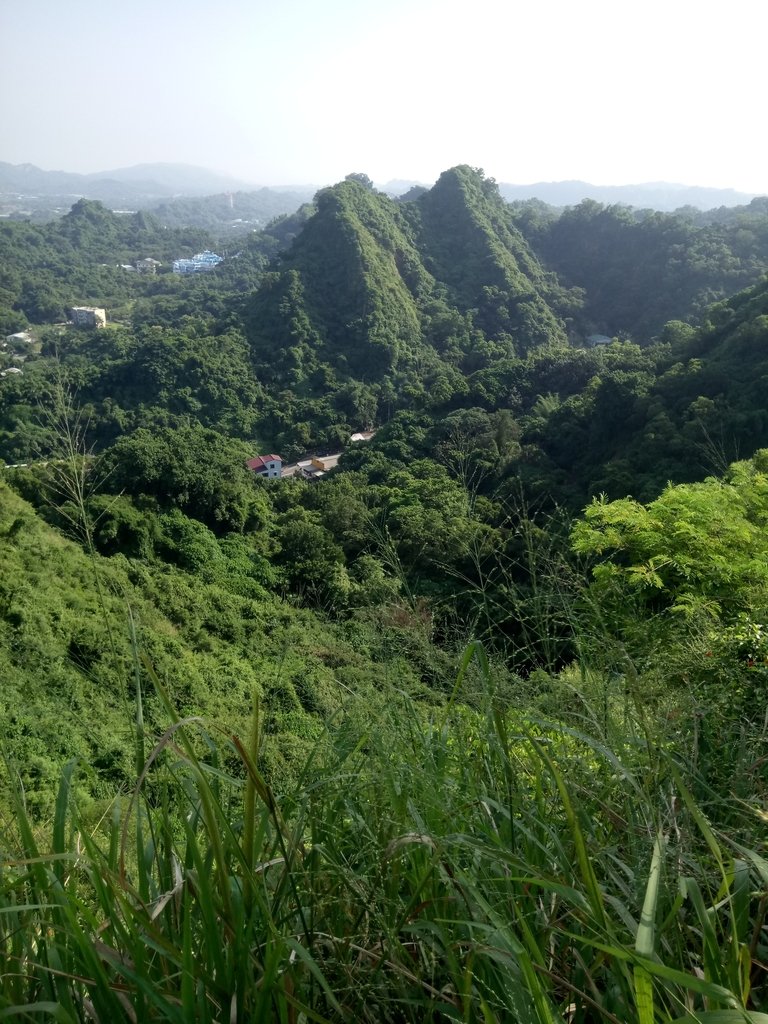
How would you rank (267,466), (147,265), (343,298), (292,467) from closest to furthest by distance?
(267,466), (292,467), (343,298), (147,265)

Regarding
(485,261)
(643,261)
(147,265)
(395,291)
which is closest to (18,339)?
(395,291)

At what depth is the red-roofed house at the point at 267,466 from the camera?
918 inches

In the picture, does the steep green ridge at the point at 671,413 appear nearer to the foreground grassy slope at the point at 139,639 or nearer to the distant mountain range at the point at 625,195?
the foreground grassy slope at the point at 139,639

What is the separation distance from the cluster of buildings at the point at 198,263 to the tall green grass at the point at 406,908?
219ft

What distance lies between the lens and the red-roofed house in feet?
76.5

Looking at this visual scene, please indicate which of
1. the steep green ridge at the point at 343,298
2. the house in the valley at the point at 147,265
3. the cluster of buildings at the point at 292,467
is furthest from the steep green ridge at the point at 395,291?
the house in the valley at the point at 147,265

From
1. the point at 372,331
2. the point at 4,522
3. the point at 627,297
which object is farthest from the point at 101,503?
the point at 627,297

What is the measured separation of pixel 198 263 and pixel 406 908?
7361 centimetres

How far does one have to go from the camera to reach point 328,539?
1463 cm

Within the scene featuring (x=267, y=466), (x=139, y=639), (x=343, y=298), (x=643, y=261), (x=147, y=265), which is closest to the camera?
(x=139, y=639)

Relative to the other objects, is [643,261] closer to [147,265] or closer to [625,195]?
[147,265]

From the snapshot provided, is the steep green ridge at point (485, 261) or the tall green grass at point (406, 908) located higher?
the steep green ridge at point (485, 261)

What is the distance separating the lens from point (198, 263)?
6719 cm

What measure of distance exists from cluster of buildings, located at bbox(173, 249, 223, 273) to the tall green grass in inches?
2629
